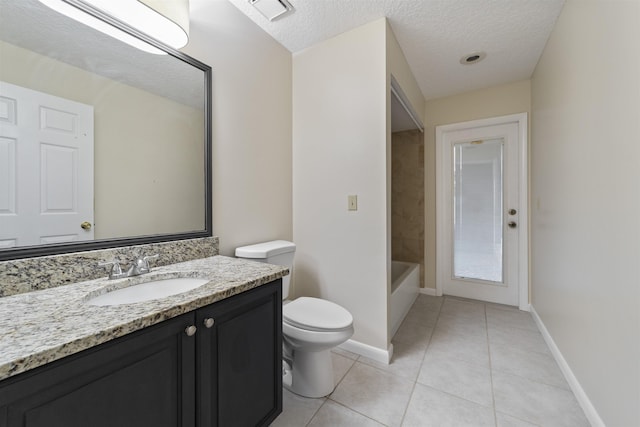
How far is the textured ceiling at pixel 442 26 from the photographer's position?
1.65m

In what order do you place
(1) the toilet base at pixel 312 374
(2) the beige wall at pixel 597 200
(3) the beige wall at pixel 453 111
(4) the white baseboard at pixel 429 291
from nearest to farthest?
1. (2) the beige wall at pixel 597 200
2. (1) the toilet base at pixel 312 374
3. (3) the beige wall at pixel 453 111
4. (4) the white baseboard at pixel 429 291

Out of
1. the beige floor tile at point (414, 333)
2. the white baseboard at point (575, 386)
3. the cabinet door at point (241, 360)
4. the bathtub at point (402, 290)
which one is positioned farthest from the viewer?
the bathtub at point (402, 290)

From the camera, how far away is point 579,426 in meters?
1.26

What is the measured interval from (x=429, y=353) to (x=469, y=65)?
97.7 inches

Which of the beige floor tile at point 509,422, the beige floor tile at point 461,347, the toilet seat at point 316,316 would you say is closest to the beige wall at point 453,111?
the beige floor tile at point 461,347

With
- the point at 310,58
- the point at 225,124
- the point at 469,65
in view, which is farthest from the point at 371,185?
the point at 469,65

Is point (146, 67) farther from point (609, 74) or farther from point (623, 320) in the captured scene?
point (623, 320)

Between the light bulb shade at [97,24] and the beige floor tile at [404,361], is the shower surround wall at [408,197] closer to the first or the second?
the beige floor tile at [404,361]

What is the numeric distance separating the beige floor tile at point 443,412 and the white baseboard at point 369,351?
0.30 metres

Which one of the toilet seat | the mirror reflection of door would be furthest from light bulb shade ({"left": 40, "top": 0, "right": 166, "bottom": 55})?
the toilet seat

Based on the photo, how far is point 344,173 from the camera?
1931mm

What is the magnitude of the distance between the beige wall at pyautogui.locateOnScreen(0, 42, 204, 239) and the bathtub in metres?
1.60

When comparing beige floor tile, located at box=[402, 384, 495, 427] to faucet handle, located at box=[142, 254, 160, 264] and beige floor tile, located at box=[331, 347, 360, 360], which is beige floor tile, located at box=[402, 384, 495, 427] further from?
faucet handle, located at box=[142, 254, 160, 264]

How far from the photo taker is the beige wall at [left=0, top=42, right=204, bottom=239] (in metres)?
0.99
